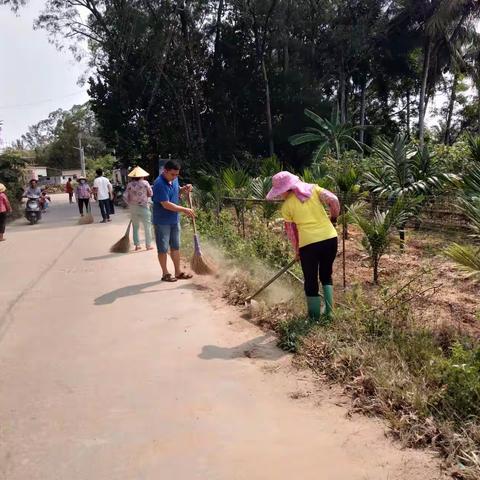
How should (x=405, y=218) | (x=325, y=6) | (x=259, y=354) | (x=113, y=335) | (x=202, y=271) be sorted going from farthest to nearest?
(x=325, y=6) < (x=202, y=271) < (x=405, y=218) < (x=113, y=335) < (x=259, y=354)

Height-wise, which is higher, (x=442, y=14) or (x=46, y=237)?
(x=442, y=14)

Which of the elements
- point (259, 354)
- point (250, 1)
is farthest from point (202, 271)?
point (250, 1)

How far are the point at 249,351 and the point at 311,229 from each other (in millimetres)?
1200

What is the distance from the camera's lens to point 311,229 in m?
4.59

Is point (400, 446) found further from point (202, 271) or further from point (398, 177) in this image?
point (398, 177)

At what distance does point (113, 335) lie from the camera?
16.3 feet

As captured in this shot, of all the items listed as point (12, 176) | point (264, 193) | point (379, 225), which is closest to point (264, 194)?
point (264, 193)

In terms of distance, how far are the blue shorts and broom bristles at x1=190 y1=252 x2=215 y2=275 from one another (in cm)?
37

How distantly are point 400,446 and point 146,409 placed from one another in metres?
1.61

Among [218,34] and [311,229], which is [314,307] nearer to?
[311,229]

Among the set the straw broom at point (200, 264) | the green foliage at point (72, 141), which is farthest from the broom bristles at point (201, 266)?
the green foliage at point (72, 141)

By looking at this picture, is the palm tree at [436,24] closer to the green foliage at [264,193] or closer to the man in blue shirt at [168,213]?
the green foliage at [264,193]

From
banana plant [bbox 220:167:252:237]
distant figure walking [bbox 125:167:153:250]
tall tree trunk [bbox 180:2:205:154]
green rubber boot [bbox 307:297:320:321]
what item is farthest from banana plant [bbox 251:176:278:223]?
tall tree trunk [bbox 180:2:205:154]

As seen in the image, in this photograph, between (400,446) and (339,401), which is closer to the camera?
(400,446)
